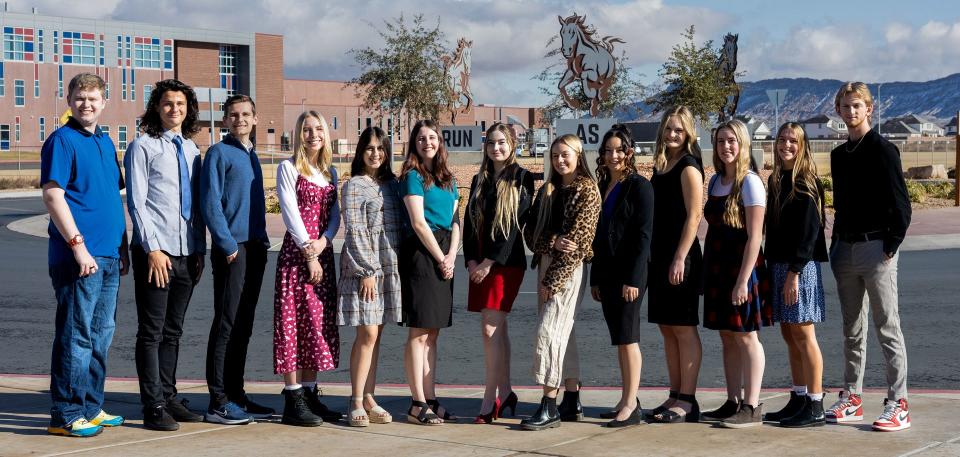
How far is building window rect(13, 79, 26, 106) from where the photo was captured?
9256 centimetres

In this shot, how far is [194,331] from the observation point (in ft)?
35.4

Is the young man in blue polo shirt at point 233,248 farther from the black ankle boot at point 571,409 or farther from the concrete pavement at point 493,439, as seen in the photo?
the black ankle boot at point 571,409

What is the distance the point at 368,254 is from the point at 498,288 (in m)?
0.82

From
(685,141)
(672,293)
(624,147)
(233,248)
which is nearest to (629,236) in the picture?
(672,293)

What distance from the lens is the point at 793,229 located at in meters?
6.52

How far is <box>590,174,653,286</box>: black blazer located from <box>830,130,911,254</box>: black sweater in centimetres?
110

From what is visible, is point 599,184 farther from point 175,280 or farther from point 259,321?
point 259,321

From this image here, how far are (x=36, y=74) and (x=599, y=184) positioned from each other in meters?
95.3

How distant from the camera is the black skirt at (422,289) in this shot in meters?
6.72

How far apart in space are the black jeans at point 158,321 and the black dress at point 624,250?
8.20ft

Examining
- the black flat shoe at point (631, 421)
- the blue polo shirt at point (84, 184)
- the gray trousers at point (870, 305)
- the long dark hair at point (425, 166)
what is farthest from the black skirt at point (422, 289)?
the gray trousers at point (870, 305)

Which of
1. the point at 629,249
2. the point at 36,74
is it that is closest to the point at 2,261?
the point at 629,249

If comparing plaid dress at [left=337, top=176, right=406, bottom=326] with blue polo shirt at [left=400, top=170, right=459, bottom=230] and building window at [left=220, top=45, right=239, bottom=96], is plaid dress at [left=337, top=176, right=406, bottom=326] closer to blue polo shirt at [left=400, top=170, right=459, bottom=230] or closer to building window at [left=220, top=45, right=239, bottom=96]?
blue polo shirt at [left=400, top=170, right=459, bottom=230]

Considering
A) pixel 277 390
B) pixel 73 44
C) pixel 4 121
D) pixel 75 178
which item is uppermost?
pixel 73 44
